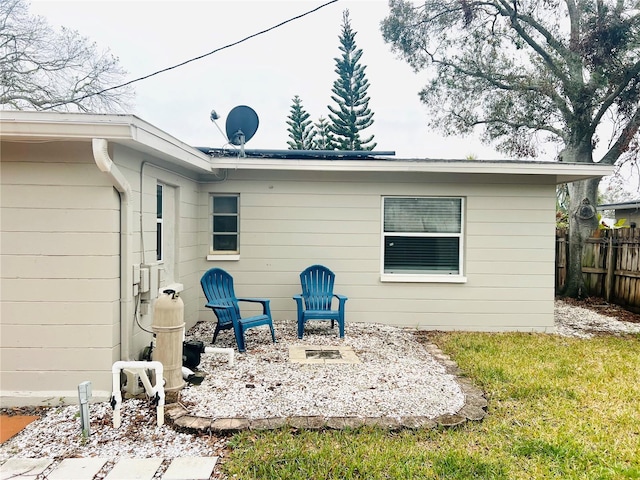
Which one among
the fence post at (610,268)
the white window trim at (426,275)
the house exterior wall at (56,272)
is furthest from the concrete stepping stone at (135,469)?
the fence post at (610,268)

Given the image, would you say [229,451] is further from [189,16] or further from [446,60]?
[446,60]

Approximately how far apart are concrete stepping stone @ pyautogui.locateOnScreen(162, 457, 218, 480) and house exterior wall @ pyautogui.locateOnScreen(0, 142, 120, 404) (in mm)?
1361

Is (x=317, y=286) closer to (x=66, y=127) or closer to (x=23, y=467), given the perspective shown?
(x=66, y=127)

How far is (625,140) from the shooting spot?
33.3 ft

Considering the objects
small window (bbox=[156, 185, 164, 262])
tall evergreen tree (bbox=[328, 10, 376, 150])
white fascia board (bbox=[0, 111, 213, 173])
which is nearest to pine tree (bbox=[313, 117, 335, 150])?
tall evergreen tree (bbox=[328, 10, 376, 150])

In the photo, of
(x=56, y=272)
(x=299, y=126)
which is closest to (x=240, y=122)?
(x=56, y=272)

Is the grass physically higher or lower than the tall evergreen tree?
lower

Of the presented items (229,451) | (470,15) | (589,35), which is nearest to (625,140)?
(589,35)

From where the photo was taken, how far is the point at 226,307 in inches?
194

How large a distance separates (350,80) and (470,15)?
8.18 meters

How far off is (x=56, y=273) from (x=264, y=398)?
2.09 metres

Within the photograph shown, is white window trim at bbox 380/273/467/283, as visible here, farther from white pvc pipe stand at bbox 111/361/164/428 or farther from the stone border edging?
white pvc pipe stand at bbox 111/361/164/428

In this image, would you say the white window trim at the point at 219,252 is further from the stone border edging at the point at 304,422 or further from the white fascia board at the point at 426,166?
the stone border edging at the point at 304,422

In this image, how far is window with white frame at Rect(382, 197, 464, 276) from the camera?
6547 millimetres
